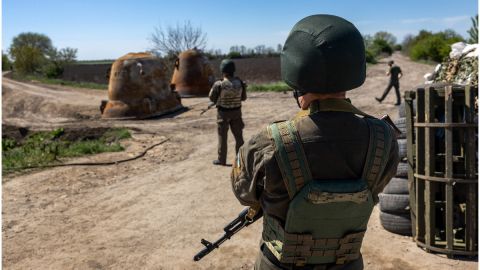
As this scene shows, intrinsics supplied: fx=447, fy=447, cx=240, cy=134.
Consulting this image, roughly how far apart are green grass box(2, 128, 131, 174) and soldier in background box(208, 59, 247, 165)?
2478 mm

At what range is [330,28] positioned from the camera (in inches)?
74.3

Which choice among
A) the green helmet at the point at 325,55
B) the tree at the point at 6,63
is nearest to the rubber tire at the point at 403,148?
the green helmet at the point at 325,55

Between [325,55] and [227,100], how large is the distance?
5567 mm

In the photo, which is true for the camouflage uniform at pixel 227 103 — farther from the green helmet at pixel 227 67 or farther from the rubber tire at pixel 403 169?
the rubber tire at pixel 403 169

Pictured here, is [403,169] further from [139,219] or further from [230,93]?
[230,93]

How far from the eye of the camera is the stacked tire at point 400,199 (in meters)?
4.56

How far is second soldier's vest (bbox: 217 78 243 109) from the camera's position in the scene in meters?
7.18

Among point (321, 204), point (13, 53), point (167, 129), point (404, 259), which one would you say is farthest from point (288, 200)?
point (13, 53)

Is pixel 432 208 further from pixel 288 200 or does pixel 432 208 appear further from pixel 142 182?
pixel 142 182

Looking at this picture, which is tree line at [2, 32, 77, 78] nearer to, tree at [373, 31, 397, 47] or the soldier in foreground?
the soldier in foreground

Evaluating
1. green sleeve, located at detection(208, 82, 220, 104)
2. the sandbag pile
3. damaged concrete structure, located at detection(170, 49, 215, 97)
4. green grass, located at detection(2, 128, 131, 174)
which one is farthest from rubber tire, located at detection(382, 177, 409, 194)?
damaged concrete structure, located at detection(170, 49, 215, 97)

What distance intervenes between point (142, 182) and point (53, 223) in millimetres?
1808

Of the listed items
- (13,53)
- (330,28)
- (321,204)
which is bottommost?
(321,204)

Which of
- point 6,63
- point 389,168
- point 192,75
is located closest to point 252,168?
point 389,168
